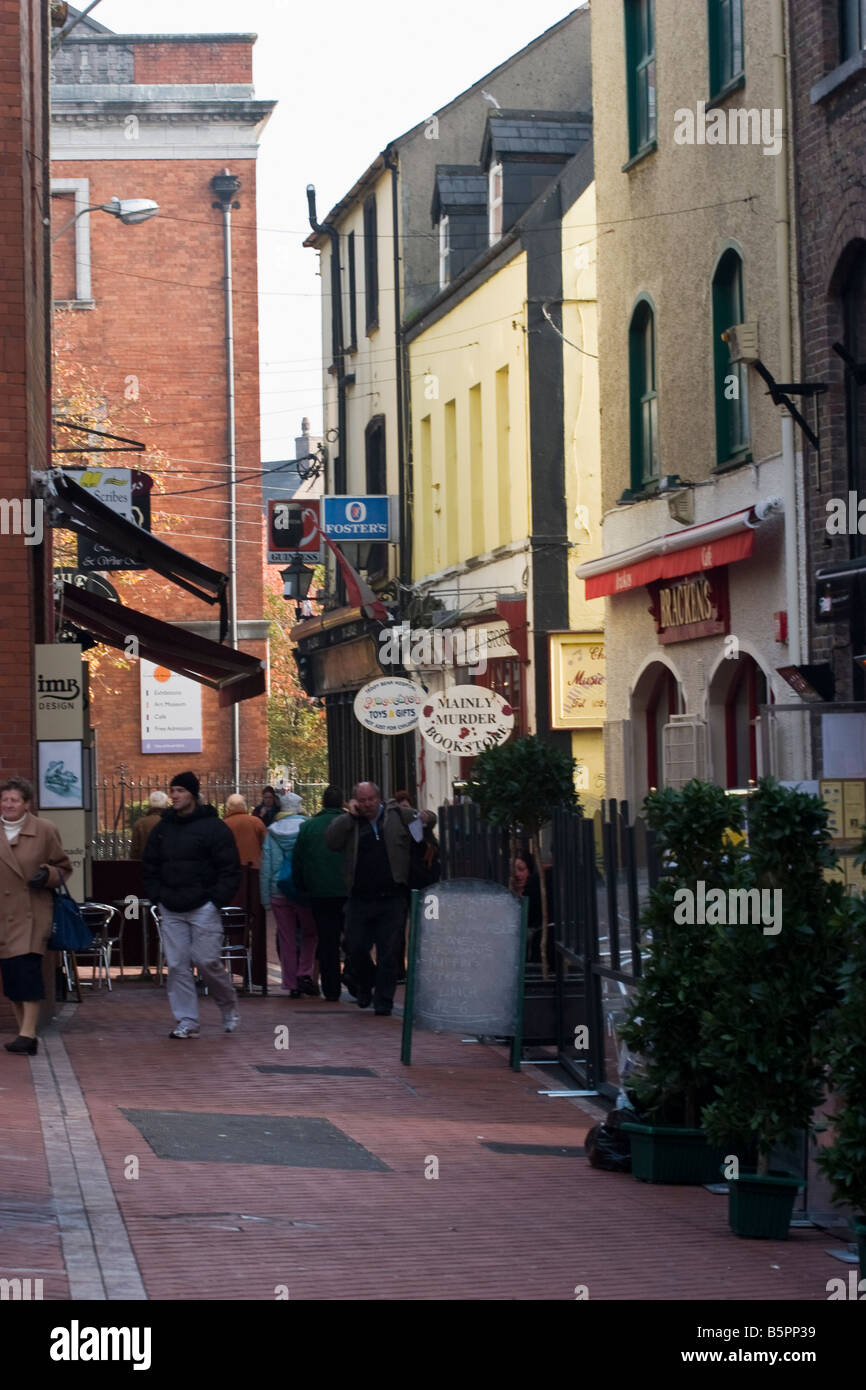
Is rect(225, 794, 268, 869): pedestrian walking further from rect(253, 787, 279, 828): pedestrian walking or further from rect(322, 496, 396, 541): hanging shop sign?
rect(322, 496, 396, 541): hanging shop sign

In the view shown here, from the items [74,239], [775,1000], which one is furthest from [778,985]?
[74,239]

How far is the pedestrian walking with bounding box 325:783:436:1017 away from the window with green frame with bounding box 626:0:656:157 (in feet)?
29.5

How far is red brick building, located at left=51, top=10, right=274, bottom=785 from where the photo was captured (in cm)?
3962

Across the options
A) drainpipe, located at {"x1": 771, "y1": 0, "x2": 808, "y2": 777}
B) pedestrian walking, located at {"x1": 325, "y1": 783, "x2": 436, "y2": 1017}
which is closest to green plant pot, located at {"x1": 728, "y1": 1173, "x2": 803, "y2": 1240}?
pedestrian walking, located at {"x1": 325, "y1": 783, "x2": 436, "y2": 1017}

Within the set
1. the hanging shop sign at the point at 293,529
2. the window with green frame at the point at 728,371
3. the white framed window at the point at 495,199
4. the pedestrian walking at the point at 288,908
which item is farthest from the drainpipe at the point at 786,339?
the hanging shop sign at the point at 293,529

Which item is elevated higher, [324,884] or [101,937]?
[324,884]

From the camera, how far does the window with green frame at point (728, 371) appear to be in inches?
780

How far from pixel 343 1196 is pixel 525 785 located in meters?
6.03

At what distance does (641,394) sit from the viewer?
22875mm

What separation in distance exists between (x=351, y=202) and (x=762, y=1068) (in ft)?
101

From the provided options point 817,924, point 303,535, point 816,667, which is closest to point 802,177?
point 816,667

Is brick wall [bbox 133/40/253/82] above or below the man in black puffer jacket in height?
above

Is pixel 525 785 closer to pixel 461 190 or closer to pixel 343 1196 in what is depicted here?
pixel 343 1196

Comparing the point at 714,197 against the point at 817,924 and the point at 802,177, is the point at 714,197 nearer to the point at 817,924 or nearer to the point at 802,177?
the point at 802,177
